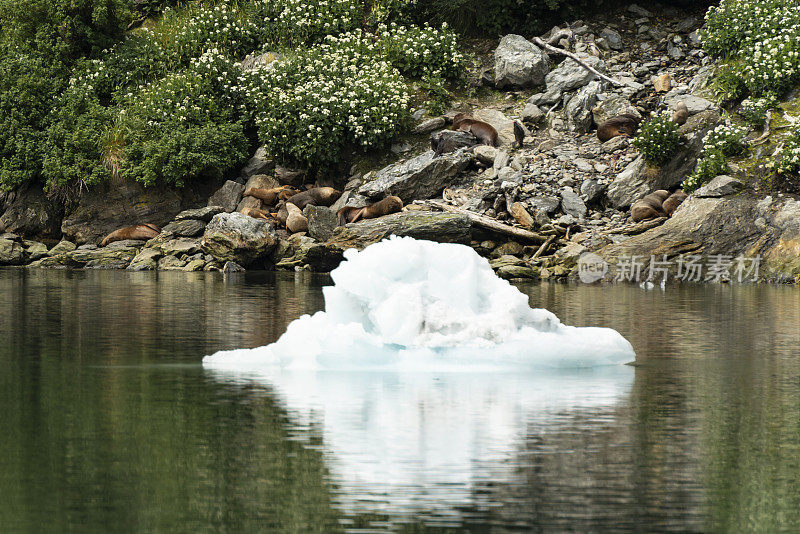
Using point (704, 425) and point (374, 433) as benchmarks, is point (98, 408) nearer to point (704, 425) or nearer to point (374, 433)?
point (374, 433)

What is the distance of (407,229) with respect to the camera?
2436 centimetres

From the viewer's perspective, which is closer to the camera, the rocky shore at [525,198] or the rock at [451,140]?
the rocky shore at [525,198]

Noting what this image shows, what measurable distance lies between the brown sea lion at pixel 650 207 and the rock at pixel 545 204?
1.89 metres

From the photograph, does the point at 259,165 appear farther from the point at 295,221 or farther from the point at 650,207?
the point at 650,207

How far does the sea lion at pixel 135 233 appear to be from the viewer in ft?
95.8

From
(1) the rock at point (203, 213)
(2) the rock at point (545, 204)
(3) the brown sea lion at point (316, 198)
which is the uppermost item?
(3) the brown sea lion at point (316, 198)

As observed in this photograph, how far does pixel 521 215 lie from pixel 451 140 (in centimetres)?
→ 425

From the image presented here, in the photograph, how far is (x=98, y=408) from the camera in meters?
7.62

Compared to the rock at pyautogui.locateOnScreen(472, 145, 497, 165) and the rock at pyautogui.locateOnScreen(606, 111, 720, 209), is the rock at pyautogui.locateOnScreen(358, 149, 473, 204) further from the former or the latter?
the rock at pyautogui.locateOnScreen(606, 111, 720, 209)

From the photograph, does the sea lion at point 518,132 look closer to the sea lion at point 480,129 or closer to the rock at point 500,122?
the rock at point 500,122

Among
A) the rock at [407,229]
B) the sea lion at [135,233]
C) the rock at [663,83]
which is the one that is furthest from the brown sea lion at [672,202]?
the sea lion at [135,233]

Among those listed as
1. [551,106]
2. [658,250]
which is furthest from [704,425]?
[551,106]

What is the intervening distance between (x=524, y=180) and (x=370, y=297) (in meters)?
16.5

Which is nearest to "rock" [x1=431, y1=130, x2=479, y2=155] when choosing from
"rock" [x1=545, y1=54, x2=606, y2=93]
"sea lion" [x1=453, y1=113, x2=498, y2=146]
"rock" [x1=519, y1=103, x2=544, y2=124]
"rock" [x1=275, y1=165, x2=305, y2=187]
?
"sea lion" [x1=453, y1=113, x2=498, y2=146]
